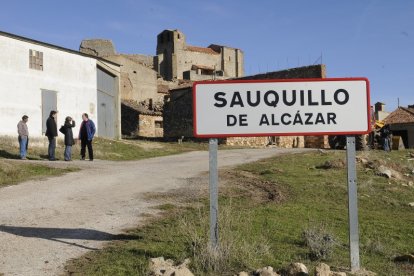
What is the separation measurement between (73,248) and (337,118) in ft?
11.3

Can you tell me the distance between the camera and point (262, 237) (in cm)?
604

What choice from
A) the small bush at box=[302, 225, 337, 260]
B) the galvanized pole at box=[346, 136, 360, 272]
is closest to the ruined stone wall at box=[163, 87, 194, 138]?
the small bush at box=[302, 225, 337, 260]

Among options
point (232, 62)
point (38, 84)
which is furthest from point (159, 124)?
point (232, 62)

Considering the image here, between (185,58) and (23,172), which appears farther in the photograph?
(185,58)

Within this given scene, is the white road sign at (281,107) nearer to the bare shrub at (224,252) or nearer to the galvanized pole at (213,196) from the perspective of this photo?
the galvanized pole at (213,196)

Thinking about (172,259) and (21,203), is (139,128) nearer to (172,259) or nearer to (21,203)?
(21,203)

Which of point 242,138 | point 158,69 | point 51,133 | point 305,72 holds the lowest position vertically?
point 242,138

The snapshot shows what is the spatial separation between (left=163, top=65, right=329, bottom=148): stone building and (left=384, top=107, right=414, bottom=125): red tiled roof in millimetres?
13357

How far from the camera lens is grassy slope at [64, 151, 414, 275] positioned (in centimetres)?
525

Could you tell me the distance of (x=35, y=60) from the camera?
21609mm

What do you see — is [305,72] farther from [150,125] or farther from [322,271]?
[322,271]

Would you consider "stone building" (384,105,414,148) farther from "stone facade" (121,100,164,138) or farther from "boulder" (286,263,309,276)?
"boulder" (286,263,309,276)

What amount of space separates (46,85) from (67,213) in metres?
15.8

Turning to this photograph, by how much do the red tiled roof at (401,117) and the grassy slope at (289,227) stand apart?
32.1 m
